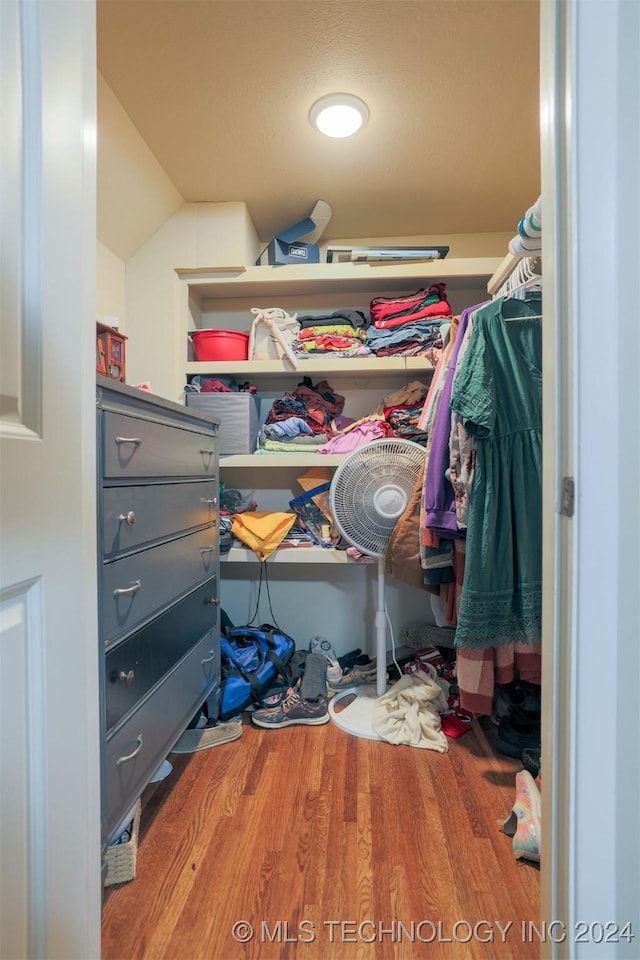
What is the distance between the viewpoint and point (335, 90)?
1.42 meters

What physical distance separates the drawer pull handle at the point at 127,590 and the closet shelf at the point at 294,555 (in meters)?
0.87

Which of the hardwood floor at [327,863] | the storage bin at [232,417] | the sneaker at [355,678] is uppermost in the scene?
the storage bin at [232,417]

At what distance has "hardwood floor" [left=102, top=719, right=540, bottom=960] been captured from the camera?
91cm

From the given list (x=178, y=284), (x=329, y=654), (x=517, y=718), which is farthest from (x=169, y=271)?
(x=517, y=718)

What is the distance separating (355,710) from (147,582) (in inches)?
44.1

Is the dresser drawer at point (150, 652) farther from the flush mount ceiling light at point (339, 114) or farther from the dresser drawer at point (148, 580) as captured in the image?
the flush mount ceiling light at point (339, 114)

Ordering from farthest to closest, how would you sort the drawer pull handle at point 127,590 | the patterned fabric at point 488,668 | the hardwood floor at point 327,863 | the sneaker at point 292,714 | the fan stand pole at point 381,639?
the fan stand pole at point 381,639 < the sneaker at point 292,714 < the patterned fabric at point 488,668 < the drawer pull handle at point 127,590 < the hardwood floor at point 327,863

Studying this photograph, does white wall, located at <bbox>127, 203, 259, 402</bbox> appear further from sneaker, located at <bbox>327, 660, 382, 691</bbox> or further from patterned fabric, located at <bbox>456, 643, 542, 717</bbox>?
patterned fabric, located at <bbox>456, 643, 542, 717</bbox>

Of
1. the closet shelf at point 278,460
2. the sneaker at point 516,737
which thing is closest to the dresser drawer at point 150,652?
the closet shelf at point 278,460

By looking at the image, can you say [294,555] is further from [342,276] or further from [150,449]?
[342,276]

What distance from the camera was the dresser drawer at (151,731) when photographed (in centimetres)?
98

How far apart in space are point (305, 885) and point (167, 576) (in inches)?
34.1

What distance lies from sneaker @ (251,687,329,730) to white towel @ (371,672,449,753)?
224mm

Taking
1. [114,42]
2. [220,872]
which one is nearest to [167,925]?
[220,872]
